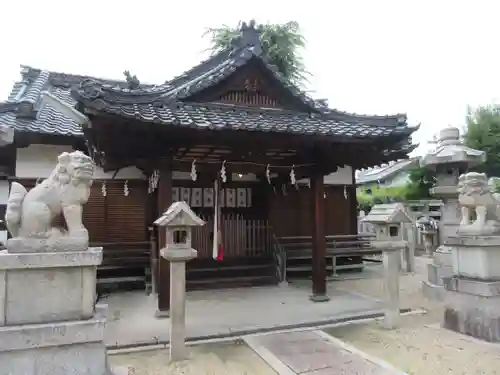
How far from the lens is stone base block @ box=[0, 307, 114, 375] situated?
12.9ft

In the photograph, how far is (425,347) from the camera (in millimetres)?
5609

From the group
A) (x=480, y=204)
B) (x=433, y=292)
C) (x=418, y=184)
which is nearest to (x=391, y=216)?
(x=480, y=204)

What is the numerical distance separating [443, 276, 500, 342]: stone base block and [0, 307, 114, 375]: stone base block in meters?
5.46

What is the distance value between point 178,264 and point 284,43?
1472 cm

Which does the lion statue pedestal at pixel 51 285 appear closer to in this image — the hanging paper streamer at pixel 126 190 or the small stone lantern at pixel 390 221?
the small stone lantern at pixel 390 221

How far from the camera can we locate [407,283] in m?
10.9

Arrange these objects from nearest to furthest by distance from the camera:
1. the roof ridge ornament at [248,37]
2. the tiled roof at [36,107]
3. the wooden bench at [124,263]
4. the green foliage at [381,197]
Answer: the roof ridge ornament at [248,37]
the tiled roof at [36,107]
the wooden bench at [124,263]
the green foliage at [381,197]

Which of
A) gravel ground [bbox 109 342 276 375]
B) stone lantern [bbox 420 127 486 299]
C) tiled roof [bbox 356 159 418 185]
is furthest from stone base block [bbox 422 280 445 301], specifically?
tiled roof [bbox 356 159 418 185]

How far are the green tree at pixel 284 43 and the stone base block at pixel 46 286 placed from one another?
1462cm

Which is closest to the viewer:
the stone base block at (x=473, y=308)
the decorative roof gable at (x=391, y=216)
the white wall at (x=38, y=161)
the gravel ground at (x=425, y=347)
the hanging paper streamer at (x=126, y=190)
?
the gravel ground at (x=425, y=347)

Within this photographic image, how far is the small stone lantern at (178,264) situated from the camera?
5227 millimetres

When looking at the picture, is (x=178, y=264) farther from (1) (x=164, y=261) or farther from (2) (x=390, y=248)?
(2) (x=390, y=248)

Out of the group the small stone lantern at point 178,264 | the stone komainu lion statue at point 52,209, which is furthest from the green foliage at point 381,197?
the stone komainu lion statue at point 52,209

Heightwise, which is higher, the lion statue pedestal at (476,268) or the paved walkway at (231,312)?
the lion statue pedestal at (476,268)
